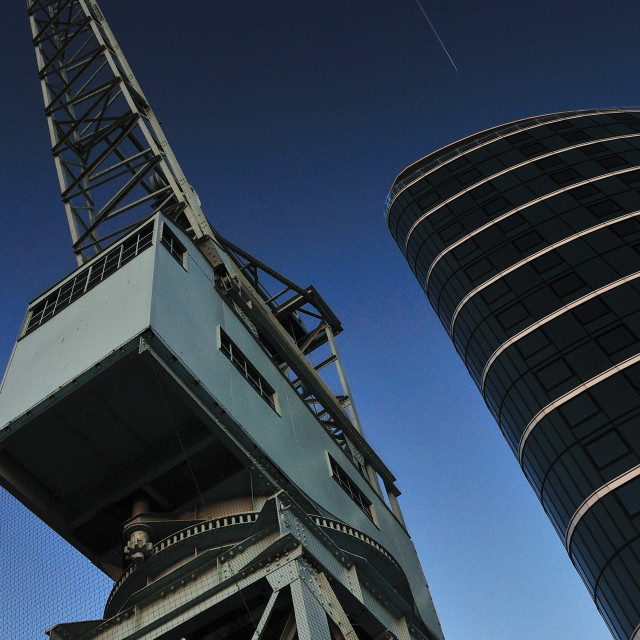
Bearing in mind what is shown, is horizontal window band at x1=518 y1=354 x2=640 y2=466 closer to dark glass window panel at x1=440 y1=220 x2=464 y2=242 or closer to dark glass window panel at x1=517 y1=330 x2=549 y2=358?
dark glass window panel at x1=517 y1=330 x2=549 y2=358

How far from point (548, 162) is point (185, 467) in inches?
2061

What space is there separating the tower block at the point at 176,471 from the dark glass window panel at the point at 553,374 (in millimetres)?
29635

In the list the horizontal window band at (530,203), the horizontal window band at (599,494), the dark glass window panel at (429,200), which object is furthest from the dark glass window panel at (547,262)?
the horizontal window band at (599,494)

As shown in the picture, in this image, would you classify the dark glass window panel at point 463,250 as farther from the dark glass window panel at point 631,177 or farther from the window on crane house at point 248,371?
the window on crane house at point 248,371

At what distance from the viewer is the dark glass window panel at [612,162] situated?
60.1 meters

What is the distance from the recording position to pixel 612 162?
6059 cm

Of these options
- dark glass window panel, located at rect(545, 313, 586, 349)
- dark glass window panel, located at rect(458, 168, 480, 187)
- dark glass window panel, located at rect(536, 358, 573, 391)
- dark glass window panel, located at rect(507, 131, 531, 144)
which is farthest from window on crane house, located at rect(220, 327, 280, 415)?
dark glass window panel, located at rect(507, 131, 531, 144)

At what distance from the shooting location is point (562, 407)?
4622 cm

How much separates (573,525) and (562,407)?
6488mm

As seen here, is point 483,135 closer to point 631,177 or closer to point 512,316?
point 631,177

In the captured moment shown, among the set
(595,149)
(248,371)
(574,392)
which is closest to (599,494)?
(574,392)

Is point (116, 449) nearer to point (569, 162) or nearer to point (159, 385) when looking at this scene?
point (159, 385)

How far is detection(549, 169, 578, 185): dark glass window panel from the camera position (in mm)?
59934

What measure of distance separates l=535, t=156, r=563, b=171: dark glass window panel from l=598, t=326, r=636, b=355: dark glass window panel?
63.2 feet
